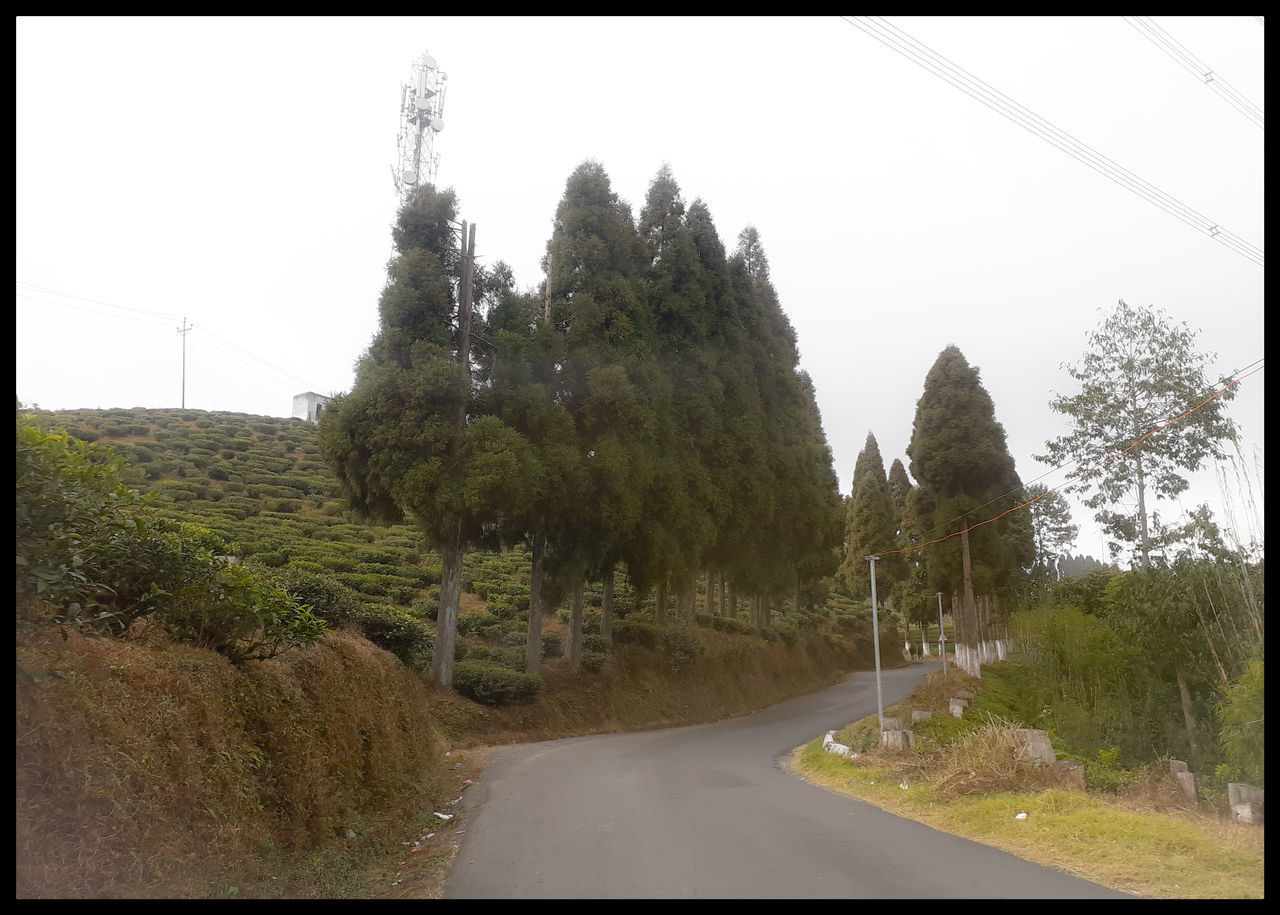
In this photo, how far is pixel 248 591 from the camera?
25.1 ft

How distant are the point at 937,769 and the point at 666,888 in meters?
6.66

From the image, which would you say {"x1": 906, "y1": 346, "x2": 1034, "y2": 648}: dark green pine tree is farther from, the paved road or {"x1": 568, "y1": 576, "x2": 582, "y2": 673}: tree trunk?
the paved road

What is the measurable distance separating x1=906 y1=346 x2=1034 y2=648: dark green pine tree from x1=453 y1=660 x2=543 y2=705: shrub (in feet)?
61.8

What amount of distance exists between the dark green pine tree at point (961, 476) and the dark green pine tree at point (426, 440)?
18.7 metres

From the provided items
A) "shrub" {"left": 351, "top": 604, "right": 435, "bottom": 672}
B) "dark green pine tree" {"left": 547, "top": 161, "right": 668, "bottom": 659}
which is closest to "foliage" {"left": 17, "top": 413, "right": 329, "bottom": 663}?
"shrub" {"left": 351, "top": 604, "right": 435, "bottom": 672}

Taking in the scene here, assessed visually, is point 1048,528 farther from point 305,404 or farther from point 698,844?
point 305,404

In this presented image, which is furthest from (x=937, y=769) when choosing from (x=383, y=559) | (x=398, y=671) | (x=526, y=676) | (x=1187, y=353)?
(x=383, y=559)

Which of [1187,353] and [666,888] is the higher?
[1187,353]

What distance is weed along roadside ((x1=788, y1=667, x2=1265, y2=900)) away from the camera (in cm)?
Result: 627

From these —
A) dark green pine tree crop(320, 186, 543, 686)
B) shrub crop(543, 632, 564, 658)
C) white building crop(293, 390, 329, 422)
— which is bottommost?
shrub crop(543, 632, 564, 658)

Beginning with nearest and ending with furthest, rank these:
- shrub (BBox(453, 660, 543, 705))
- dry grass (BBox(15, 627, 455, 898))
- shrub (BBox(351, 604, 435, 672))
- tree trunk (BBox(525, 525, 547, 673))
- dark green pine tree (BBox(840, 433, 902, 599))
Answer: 1. dry grass (BBox(15, 627, 455, 898))
2. shrub (BBox(351, 604, 435, 672))
3. shrub (BBox(453, 660, 543, 705))
4. tree trunk (BBox(525, 525, 547, 673))
5. dark green pine tree (BBox(840, 433, 902, 599))

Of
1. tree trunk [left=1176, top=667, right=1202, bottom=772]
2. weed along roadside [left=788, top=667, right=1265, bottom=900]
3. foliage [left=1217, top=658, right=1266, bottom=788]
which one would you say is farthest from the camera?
tree trunk [left=1176, top=667, right=1202, bottom=772]

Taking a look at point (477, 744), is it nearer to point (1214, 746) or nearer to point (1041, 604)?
point (1214, 746)

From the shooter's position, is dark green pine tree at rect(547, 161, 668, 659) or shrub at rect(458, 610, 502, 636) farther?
shrub at rect(458, 610, 502, 636)
